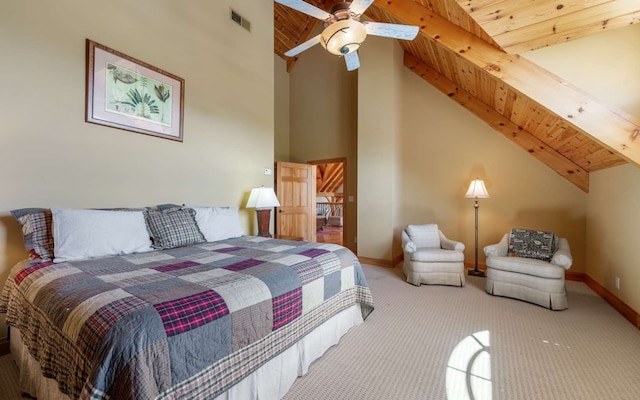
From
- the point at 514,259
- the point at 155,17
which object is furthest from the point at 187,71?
the point at 514,259

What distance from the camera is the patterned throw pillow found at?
3088mm

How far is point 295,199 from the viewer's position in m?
5.09

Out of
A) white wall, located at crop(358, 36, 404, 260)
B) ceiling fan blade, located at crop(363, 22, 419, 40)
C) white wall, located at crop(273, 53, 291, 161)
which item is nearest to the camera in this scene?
ceiling fan blade, located at crop(363, 22, 419, 40)

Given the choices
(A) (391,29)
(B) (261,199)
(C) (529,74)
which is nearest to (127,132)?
(B) (261,199)

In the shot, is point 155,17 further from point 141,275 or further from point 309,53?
point 309,53

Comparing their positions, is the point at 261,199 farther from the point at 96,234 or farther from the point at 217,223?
the point at 96,234

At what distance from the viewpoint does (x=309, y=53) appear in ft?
19.2

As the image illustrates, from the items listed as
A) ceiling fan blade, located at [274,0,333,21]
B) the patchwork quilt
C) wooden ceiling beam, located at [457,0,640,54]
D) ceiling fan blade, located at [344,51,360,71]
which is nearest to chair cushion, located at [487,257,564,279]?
wooden ceiling beam, located at [457,0,640,54]

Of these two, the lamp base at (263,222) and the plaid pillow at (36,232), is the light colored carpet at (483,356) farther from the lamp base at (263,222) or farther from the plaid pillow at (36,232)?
the lamp base at (263,222)

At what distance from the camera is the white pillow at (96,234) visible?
169 centimetres

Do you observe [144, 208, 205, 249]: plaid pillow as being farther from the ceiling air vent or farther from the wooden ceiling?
the wooden ceiling

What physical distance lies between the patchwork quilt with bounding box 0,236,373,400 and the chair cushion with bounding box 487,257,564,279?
→ 7.41ft

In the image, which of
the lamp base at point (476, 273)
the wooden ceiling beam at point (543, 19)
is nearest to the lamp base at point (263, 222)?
the wooden ceiling beam at point (543, 19)

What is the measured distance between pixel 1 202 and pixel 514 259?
4642mm
